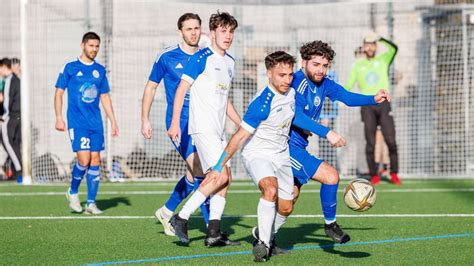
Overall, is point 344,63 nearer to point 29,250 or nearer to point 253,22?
point 253,22

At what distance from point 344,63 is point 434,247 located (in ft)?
32.8

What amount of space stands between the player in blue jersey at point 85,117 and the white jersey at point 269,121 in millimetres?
3888

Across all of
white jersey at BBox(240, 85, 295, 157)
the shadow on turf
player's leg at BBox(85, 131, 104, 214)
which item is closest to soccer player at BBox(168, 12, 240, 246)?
white jersey at BBox(240, 85, 295, 157)

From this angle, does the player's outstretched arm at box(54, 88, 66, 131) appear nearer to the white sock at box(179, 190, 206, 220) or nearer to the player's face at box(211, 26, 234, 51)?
the player's face at box(211, 26, 234, 51)

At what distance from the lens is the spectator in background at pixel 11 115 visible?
17125mm

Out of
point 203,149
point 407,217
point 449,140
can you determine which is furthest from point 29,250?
point 449,140

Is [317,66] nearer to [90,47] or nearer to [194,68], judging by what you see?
[194,68]

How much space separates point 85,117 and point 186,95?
2522mm

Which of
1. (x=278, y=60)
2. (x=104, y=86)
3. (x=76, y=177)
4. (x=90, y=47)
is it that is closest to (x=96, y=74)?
(x=104, y=86)

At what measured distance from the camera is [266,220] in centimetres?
747

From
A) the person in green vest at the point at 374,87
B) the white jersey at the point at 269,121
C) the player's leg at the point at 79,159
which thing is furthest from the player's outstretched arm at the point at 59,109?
the person in green vest at the point at 374,87

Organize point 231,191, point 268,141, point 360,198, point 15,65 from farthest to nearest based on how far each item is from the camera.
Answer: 1. point 15,65
2. point 231,191
3. point 360,198
4. point 268,141

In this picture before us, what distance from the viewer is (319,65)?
8094mm

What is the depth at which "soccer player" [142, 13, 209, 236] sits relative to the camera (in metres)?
9.01
